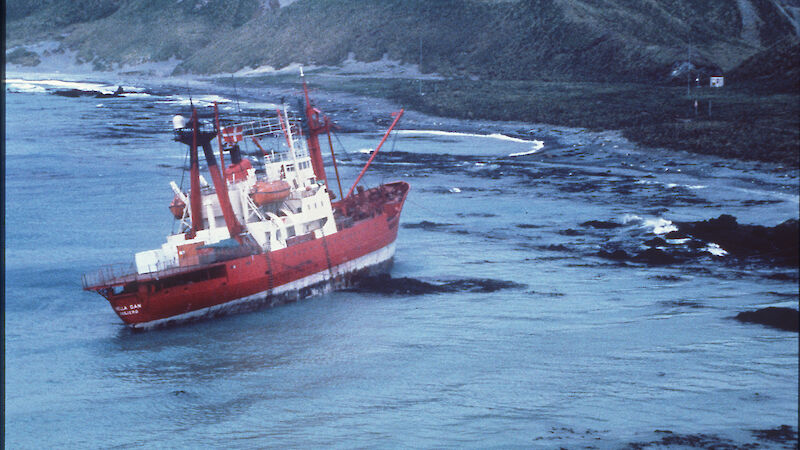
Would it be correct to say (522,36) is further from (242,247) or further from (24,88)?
(242,247)

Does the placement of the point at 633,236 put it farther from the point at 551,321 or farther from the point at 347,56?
the point at 347,56

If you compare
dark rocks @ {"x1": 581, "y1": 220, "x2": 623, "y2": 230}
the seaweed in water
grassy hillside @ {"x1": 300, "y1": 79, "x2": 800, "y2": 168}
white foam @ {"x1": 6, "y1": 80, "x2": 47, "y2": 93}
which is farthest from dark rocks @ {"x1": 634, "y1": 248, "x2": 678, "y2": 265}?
white foam @ {"x1": 6, "y1": 80, "x2": 47, "y2": 93}

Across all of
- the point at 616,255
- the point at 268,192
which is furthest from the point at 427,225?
the point at 268,192

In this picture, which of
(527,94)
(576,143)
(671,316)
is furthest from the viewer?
(527,94)

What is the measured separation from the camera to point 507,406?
2245 cm

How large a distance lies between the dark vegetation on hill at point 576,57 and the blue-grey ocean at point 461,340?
48.8ft

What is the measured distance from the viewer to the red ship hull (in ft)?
104

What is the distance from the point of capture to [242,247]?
109 ft

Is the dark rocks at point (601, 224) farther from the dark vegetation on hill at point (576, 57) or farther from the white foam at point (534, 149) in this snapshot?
the white foam at point (534, 149)

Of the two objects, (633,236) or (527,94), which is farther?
(527,94)

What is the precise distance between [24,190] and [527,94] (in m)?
57.9

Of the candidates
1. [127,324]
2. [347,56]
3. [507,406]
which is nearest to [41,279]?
[127,324]

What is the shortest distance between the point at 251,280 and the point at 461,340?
9.34 meters

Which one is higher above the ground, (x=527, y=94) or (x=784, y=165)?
(x=527, y=94)
